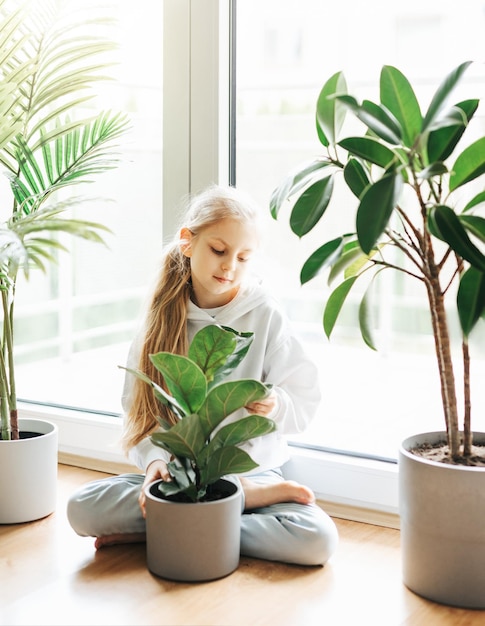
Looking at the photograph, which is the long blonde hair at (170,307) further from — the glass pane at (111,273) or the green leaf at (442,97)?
the green leaf at (442,97)

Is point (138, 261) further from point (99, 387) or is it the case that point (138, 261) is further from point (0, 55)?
point (0, 55)

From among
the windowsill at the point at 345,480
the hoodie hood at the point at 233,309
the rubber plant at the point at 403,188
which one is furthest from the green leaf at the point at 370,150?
the windowsill at the point at 345,480

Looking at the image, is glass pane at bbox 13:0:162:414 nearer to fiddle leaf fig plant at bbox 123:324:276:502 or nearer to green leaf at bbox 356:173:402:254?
fiddle leaf fig plant at bbox 123:324:276:502

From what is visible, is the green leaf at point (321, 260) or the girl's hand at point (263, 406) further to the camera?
the girl's hand at point (263, 406)

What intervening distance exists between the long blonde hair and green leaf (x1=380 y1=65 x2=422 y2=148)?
1.84ft

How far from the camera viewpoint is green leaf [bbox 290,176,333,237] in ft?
5.46

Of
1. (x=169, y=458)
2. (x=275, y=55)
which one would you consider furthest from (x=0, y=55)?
(x=169, y=458)

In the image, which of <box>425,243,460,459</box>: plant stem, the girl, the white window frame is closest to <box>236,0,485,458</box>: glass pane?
the white window frame

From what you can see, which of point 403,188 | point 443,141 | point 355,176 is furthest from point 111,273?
point 443,141

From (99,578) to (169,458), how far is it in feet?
1.13

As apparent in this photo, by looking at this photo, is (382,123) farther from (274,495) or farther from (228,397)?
(274,495)

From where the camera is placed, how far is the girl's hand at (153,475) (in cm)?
188

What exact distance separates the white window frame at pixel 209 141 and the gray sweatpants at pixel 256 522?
190 mm

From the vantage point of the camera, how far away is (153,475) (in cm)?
193
